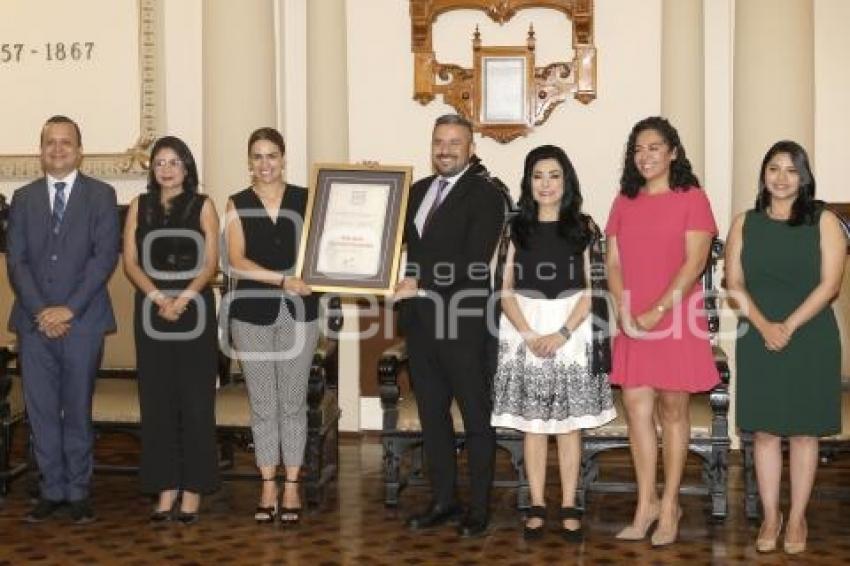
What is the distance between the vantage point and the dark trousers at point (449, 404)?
5.16 m

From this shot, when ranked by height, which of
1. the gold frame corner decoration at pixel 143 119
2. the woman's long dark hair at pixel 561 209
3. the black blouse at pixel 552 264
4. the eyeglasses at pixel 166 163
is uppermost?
the gold frame corner decoration at pixel 143 119

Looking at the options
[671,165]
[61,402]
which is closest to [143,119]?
[61,402]

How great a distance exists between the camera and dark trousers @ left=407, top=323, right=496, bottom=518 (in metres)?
5.16

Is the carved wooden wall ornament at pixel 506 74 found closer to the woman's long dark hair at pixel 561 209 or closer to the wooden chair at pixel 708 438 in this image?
the wooden chair at pixel 708 438

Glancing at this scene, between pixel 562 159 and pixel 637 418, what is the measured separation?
109cm

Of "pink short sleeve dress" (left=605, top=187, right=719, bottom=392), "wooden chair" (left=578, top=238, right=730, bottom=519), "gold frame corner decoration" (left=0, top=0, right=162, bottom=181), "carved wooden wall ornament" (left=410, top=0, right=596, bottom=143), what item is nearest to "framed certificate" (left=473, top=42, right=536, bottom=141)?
"carved wooden wall ornament" (left=410, top=0, right=596, bottom=143)

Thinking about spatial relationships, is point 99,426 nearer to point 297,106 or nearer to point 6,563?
point 6,563

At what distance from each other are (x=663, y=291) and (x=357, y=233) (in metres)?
1.33

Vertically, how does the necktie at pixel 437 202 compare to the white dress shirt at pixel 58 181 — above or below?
below

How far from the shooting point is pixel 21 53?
7.73 metres

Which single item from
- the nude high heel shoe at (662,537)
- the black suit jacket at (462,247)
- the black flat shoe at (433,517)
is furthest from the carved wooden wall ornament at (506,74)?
the nude high heel shoe at (662,537)

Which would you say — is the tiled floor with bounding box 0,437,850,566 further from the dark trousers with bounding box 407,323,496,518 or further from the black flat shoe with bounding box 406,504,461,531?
the dark trousers with bounding box 407,323,496,518

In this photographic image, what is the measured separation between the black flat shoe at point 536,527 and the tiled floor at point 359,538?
37mm

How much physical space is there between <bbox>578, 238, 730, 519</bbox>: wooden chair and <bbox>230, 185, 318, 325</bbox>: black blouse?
1.39 m
